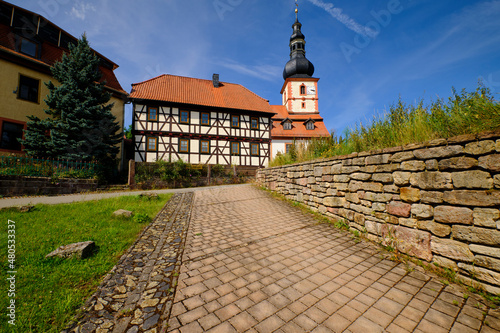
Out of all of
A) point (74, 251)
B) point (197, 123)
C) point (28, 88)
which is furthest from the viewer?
point (197, 123)

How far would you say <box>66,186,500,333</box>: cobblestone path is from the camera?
5.71 ft

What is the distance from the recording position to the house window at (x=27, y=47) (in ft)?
36.7

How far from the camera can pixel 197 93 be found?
A: 18938mm

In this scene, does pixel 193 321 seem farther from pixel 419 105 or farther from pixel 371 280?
pixel 419 105

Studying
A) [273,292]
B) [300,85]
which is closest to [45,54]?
[273,292]

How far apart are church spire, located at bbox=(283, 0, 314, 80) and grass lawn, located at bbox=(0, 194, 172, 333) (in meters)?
31.8

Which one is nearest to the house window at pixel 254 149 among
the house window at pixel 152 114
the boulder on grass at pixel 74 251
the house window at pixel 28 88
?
the house window at pixel 152 114

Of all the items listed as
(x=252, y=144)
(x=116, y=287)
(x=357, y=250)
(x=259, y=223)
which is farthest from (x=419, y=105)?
(x=252, y=144)

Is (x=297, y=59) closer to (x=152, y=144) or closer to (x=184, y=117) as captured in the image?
(x=184, y=117)

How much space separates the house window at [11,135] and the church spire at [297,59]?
30257 millimetres

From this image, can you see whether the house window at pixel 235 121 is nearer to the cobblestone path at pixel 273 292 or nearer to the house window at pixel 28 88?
the house window at pixel 28 88

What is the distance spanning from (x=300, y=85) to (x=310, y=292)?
31456mm

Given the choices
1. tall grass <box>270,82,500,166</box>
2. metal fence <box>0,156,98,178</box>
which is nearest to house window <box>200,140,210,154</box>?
metal fence <box>0,156,98,178</box>

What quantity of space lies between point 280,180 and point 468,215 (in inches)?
232
